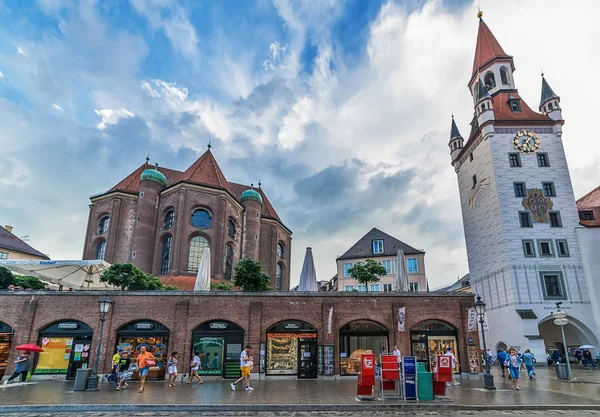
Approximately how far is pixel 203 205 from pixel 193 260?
5.85m

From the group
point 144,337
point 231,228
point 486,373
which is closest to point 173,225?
point 231,228

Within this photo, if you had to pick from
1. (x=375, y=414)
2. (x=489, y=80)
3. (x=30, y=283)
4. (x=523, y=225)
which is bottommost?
(x=375, y=414)

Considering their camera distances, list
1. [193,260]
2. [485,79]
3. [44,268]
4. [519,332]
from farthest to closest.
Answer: [485,79] < [193,260] < [519,332] < [44,268]

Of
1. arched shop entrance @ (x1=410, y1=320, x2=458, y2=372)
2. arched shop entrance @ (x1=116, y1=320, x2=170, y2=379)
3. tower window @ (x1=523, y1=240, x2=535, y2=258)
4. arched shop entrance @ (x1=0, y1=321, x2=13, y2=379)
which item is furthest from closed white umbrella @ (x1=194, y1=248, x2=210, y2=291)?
tower window @ (x1=523, y1=240, x2=535, y2=258)

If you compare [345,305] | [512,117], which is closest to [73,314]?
[345,305]

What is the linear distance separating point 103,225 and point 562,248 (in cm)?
4686

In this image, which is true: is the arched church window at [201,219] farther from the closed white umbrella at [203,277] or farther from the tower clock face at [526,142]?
the tower clock face at [526,142]

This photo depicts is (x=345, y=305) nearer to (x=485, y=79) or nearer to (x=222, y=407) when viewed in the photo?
(x=222, y=407)

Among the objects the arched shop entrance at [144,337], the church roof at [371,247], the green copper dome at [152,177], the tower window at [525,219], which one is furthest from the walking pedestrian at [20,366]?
the tower window at [525,219]

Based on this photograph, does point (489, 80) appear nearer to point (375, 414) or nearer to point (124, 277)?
point (124, 277)

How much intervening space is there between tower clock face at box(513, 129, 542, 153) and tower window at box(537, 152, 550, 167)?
75 cm

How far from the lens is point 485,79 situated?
4622 cm

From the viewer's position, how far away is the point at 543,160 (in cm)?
3741

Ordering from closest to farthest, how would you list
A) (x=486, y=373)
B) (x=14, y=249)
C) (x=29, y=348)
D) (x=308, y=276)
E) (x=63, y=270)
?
(x=486, y=373), (x=29, y=348), (x=308, y=276), (x=63, y=270), (x=14, y=249)
